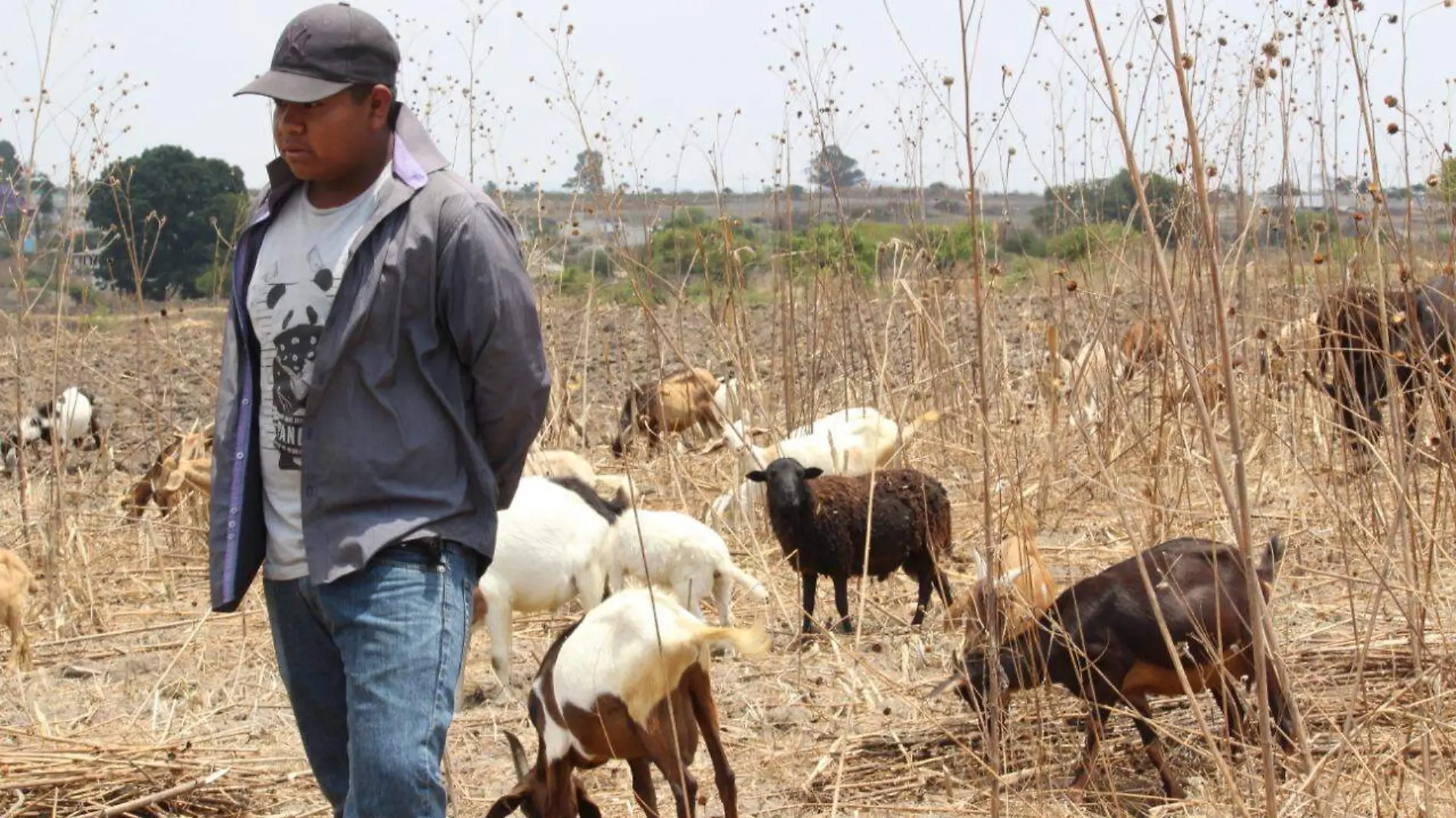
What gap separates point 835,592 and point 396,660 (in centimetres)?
436

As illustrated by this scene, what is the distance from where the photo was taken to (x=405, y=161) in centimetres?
328

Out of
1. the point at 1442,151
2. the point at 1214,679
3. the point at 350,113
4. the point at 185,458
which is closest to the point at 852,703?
the point at 1214,679

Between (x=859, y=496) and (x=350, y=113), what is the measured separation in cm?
442

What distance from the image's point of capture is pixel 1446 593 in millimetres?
5242

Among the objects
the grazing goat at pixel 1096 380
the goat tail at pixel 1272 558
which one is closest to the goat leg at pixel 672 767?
the goat tail at pixel 1272 558

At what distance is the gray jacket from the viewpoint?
312cm

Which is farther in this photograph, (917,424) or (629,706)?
(917,424)

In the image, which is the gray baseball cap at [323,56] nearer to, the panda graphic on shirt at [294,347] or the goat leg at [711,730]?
the panda graphic on shirt at [294,347]

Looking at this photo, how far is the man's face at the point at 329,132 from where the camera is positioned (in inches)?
126

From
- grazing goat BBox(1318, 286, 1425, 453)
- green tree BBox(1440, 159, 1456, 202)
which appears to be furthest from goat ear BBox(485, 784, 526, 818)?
green tree BBox(1440, 159, 1456, 202)

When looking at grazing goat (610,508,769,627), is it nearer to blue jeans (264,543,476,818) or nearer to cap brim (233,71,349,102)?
blue jeans (264,543,476,818)

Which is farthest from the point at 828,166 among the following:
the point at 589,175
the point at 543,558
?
the point at 543,558

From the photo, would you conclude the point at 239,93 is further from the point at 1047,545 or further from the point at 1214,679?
the point at 1047,545

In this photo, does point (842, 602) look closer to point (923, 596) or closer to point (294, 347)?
point (923, 596)
